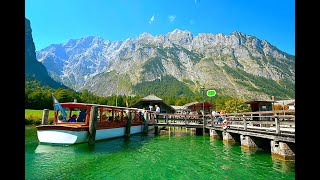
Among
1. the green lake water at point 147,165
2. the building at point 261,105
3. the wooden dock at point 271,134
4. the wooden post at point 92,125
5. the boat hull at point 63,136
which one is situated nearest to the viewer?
the green lake water at point 147,165

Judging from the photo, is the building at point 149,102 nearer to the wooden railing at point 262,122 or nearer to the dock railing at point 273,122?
the wooden railing at point 262,122

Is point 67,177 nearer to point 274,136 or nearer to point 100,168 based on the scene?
point 100,168

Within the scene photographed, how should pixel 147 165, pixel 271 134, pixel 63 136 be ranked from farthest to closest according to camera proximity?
1. pixel 63 136
2. pixel 271 134
3. pixel 147 165

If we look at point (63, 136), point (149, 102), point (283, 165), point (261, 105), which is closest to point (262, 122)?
point (283, 165)

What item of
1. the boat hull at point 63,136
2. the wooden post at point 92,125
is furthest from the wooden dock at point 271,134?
the boat hull at point 63,136

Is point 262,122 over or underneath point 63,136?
over

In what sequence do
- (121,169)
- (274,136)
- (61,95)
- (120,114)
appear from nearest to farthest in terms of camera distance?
(121,169), (274,136), (120,114), (61,95)

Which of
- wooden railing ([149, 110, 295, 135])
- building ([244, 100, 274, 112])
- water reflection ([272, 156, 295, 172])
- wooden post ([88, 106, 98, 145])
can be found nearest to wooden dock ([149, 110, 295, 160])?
wooden railing ([149, 110, 295, 135])

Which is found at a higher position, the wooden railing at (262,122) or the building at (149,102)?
the building at (149,102)

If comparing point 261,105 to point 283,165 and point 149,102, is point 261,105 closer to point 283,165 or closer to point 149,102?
point 283,165

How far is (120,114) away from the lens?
2489 cm

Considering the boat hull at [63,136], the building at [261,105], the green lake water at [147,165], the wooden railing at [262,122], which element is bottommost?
the green lake water at [147,165]
